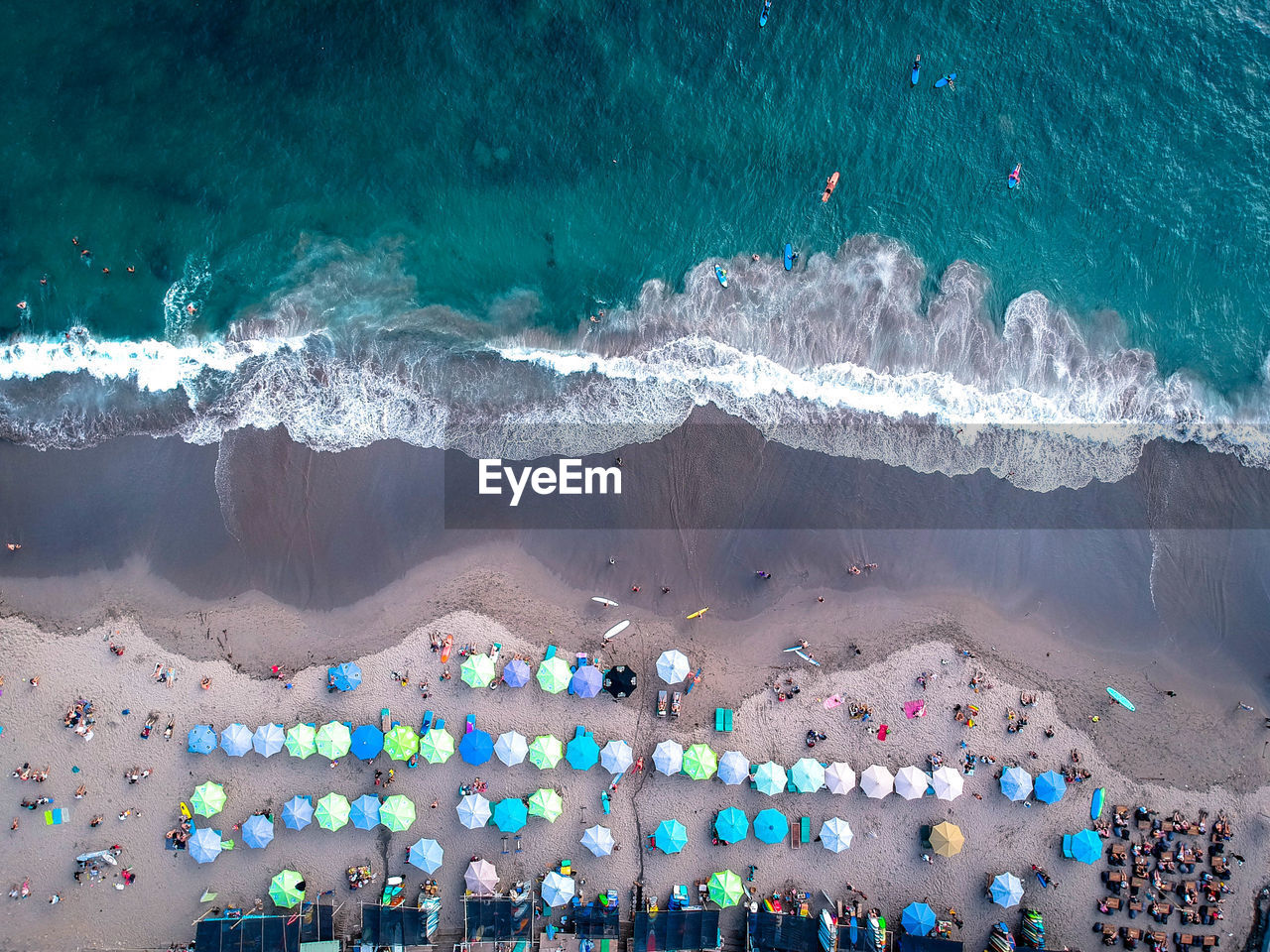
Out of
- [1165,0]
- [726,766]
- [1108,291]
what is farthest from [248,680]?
[1165,0]

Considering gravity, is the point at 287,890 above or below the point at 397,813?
below

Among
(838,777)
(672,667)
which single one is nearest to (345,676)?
(672,667)

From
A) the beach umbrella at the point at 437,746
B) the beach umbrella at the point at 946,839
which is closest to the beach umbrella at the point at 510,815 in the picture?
the beach umbrella at the point at 437,746

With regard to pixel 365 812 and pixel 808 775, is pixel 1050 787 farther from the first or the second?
pixel 365 812

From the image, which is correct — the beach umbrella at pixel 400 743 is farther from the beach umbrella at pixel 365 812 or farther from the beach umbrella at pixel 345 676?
the beach umbrella at pixel 345 676

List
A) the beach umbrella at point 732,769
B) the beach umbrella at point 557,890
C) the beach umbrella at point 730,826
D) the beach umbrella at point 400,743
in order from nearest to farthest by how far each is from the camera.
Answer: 1. the beach umbrella at point 400,743
2. the beach umbrella at point 557,890
3. the beach umbrella at point 730,826
4. the beach umbrella at point 732,769

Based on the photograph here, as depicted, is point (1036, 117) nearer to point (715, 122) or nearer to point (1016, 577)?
point (715, 122)
